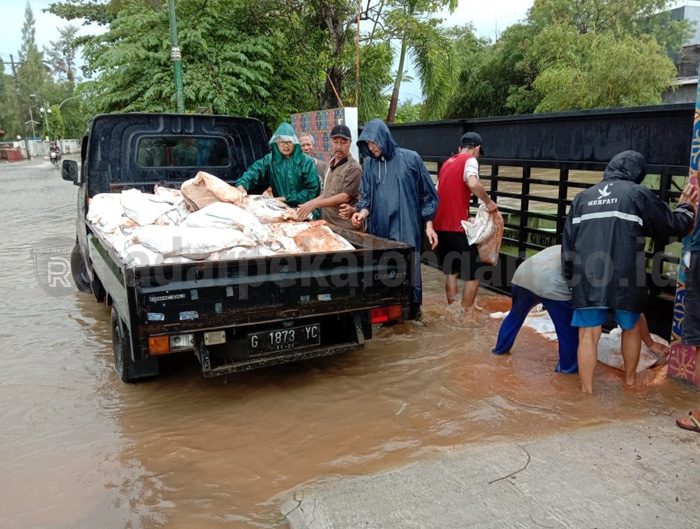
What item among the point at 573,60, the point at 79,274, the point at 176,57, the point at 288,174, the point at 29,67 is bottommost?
the point at 79,274

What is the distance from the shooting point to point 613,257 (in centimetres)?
382

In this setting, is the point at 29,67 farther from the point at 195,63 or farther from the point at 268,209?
the point at 268,209

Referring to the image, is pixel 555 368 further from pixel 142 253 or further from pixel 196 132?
pixel 196 132

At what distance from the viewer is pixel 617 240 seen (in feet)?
12.5

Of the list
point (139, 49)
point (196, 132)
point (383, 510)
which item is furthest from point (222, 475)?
point (139, 49)

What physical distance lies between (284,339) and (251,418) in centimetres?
55

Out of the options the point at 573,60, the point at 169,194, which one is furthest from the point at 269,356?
the point at 573,60

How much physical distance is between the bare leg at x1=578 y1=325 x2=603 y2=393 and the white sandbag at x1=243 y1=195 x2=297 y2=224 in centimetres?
245

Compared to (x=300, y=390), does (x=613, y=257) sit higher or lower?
higher

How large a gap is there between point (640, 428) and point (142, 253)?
323 centimetres

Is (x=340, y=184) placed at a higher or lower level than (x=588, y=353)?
higher

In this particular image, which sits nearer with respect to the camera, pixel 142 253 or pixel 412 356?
pixel 142 253

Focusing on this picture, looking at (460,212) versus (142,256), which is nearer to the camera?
(142,256)

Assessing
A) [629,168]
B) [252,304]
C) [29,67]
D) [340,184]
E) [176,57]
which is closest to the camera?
[252,304]
